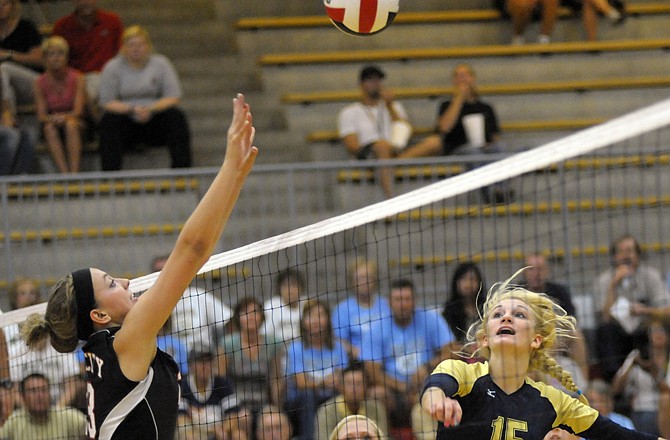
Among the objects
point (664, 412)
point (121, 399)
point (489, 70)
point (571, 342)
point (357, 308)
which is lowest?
point (664, 412)

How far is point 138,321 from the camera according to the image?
13.8 ft

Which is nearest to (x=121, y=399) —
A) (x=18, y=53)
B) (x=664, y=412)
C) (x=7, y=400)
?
(x=7, y=400)

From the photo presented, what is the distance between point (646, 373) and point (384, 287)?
2.14 metres

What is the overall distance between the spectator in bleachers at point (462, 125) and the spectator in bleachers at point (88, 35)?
3.43m

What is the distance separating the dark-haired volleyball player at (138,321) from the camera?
4.08 metres

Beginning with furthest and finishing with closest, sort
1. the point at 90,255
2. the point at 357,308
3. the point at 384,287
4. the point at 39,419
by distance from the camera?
the point at 90,255 → the point at 384,287 → the point at 357,308 → the point at 39,419

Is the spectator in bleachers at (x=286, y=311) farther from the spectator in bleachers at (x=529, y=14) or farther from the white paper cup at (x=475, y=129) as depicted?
the spectator in bleachers at (x=529, y=14)

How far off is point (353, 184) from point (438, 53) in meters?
3.21

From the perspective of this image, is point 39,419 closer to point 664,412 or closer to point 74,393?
point 74,393

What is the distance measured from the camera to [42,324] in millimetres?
4723

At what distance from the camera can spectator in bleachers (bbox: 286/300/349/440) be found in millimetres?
8133

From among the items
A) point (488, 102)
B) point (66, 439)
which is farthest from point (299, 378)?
point (488, 102)

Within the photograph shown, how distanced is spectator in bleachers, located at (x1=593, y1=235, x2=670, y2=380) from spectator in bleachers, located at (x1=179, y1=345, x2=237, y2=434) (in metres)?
2.82

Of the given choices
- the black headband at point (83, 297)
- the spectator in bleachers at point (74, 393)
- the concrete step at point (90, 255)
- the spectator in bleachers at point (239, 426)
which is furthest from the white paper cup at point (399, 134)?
the black headband at point (83, 297)
